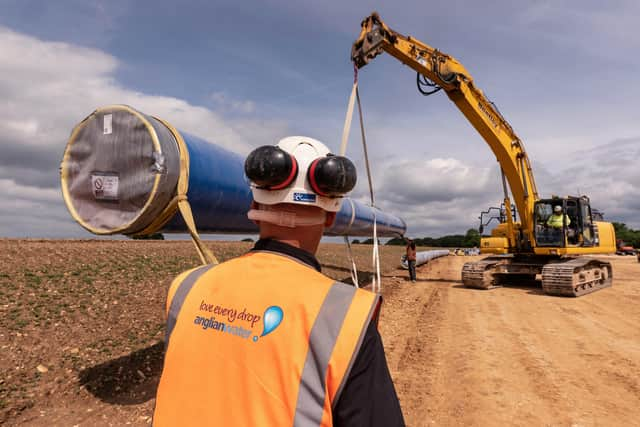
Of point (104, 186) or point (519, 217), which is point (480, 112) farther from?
point (104, 186)

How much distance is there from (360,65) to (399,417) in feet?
36.4

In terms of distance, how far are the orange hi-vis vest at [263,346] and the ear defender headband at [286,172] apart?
311 mm

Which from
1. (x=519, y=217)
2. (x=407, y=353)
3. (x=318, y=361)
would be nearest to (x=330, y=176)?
(x=318, y=361)

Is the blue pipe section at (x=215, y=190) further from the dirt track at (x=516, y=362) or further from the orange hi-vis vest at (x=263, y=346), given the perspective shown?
the dirt track at (x=516, y=362)

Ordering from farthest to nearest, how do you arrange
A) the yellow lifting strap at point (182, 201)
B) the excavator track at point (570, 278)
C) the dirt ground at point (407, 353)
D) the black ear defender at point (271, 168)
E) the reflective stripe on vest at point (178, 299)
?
1. the excavator track at point (570, 278)
2. the dirt ground at point (407, 353)
3. the yellow lifting strap at point (182, 201)
4. the reflective stripe on vest at point (178, 299)
5. the black ear defender at point (271, 168)

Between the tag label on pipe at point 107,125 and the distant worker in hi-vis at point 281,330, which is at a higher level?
the tag label on pipe at point 107,125

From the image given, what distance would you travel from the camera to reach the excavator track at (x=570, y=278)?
1220 centimetres

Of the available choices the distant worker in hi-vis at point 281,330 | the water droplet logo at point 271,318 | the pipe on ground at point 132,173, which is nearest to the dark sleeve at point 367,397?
the distant worker in hi-vis at point 281,330

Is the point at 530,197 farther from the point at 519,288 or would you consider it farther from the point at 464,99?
the point at 464,99

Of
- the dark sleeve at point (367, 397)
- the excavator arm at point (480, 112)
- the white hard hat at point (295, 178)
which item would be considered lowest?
the dark sleeve at point (367, 397)

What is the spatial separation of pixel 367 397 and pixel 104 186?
8.13ft

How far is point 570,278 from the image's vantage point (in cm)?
1205

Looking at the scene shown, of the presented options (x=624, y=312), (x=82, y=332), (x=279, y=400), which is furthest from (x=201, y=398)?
(x=624, y=312)

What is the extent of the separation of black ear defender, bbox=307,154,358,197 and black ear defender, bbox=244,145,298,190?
0.09 m
